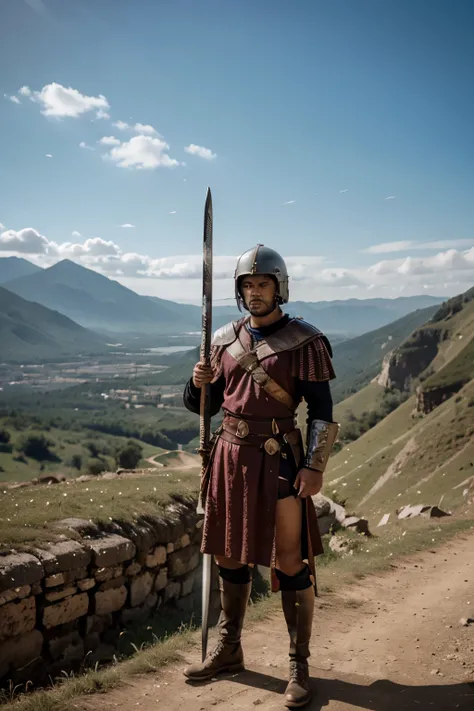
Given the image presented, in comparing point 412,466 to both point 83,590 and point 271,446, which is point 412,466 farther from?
point 271,446

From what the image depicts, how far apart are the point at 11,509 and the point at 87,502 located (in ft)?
3.18

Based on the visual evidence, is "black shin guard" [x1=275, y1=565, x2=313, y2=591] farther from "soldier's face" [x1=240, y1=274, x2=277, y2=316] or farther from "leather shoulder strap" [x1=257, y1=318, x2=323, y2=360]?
"soldier's face" [x1=240, y1=274, x2=277, y2=316]

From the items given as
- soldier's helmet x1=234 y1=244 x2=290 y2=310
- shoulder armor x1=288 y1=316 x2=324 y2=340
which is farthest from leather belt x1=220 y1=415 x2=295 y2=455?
soldier's helmet x1=234 y1=244 x2=290 y2=310

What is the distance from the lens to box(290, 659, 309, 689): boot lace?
4273 millimetres

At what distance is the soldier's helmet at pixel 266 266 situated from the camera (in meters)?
4.55

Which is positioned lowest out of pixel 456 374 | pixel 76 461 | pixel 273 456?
pixel 76 461

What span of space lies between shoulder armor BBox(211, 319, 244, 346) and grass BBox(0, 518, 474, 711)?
298 centimetres

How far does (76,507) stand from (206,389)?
342 cm

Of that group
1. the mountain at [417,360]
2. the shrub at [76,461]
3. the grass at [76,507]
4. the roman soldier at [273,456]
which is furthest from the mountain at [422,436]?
the shrub at [76,461]

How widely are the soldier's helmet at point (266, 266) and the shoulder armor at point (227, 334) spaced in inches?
16.7

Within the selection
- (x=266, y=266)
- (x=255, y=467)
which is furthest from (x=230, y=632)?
(x=266, y=266)

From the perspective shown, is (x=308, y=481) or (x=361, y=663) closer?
(x=308, y=481)

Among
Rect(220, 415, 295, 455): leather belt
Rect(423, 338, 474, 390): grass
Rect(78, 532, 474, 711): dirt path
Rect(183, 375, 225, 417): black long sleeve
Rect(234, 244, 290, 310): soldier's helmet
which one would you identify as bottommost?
Rect(423, 338, 474, 390): grass

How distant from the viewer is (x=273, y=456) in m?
4.38
